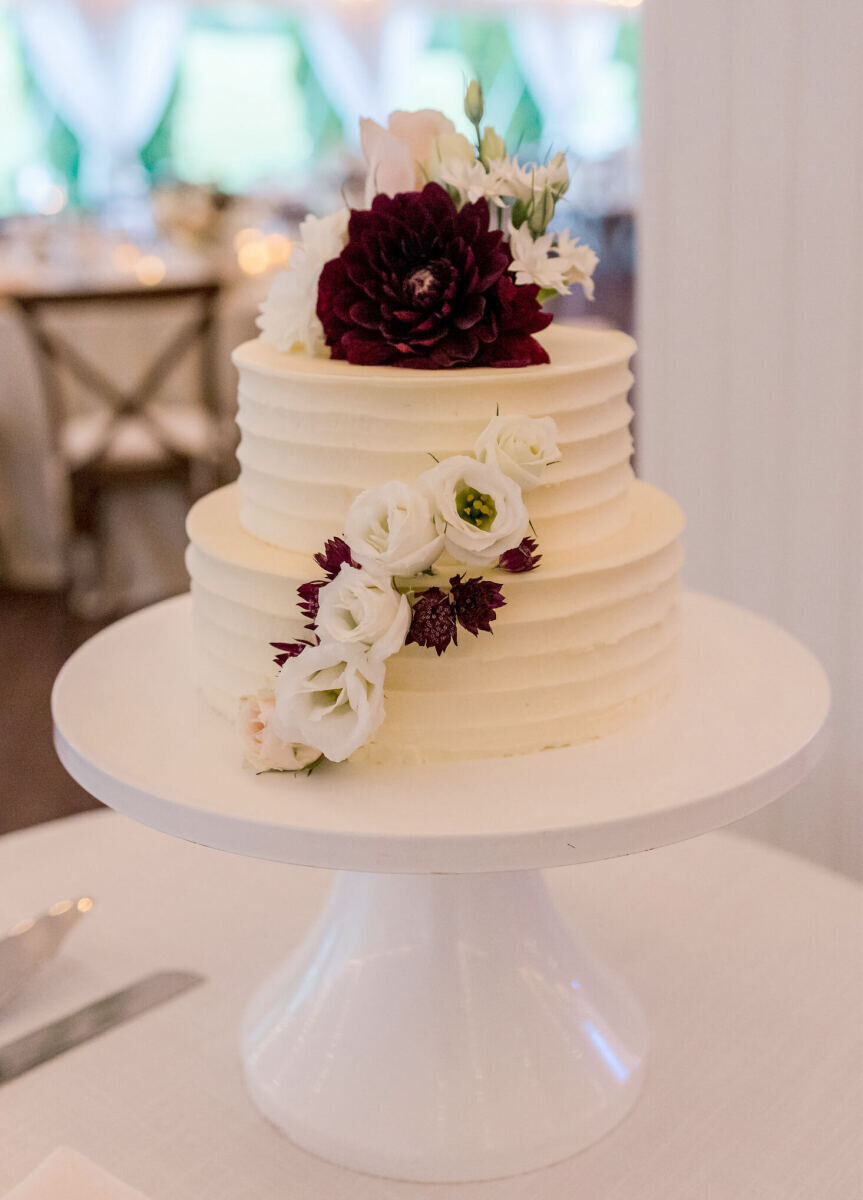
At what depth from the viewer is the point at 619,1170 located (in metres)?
1.17

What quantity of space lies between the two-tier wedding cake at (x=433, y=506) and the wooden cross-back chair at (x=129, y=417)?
12.3ft

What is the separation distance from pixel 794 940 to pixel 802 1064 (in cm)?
24

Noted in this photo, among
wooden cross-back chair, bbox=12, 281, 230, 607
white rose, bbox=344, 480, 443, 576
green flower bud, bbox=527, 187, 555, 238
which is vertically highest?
green flower bud, bbox=527, 187, 555, 238

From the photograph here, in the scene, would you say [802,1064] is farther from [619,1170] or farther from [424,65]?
[424,65]

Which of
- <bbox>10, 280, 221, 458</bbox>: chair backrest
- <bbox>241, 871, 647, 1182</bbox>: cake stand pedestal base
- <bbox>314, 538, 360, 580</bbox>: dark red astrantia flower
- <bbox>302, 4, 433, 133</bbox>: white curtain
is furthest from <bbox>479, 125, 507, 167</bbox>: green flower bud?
<bbox>302, 4, 433, 133</bbox>: white curtain

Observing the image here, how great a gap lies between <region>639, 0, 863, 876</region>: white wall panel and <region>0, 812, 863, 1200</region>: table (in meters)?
0.42

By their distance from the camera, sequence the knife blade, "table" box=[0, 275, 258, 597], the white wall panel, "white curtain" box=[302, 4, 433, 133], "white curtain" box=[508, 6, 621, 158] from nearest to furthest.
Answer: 1. the knife blade
2. the white wall panel
3. "table" box=[0, 275, 258, 597]
4. "white curtain" box=[302, 4, 433, 133]
5. "white curtain" box=[508, 6, 621, 158]

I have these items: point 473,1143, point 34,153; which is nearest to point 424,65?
point 34,153

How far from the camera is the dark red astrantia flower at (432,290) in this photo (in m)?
1.09

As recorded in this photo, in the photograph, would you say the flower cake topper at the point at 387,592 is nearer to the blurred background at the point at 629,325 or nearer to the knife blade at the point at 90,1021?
the blurred background at the point at 629,325

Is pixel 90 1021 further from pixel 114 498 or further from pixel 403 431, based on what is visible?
pixel 114 498

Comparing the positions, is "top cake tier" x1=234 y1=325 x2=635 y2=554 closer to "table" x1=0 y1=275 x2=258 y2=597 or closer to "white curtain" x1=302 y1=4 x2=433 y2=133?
"table" x1=0 y1=275 x2=258 y2=597

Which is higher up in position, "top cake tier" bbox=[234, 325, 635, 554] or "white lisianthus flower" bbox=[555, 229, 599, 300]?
"white lisianthus flower" bbox=[555, 229, 599, 300]

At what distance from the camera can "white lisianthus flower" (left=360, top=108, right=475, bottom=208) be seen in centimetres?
118
